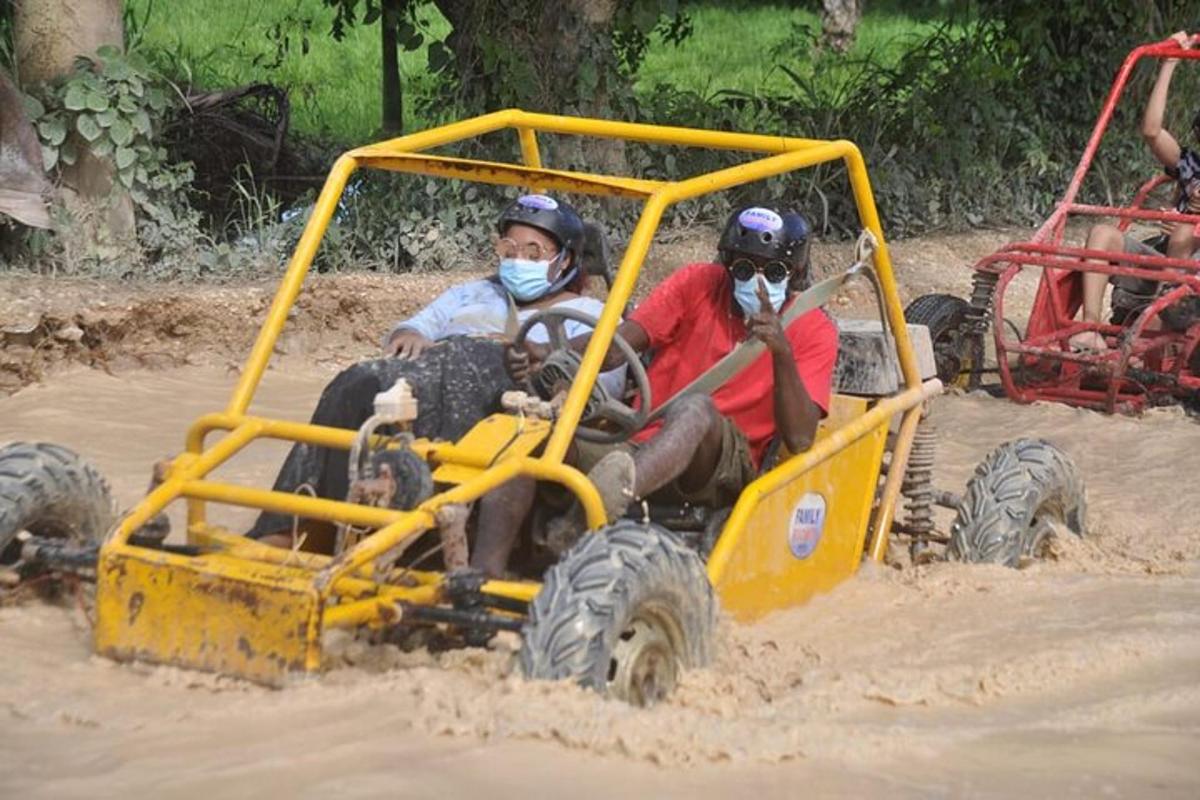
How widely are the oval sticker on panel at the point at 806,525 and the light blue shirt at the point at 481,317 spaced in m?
0.63

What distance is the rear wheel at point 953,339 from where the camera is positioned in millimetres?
9867

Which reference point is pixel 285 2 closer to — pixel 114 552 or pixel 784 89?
pixel 784 89

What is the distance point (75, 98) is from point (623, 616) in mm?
5320

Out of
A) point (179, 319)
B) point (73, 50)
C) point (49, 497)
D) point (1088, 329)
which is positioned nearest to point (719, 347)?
point (49, 497)

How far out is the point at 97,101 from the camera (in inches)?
354

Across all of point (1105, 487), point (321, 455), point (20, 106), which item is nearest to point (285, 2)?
point (20, 106)

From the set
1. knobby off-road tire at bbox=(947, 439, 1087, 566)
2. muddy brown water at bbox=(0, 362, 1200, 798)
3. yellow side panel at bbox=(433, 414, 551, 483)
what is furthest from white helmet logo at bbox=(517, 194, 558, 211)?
knobby off-road tire at bbox=(947, 439, 1087, 566)

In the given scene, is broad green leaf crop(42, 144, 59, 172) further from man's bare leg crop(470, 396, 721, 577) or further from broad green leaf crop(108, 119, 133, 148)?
man's bare leg crop(470, 396, 721, 577)

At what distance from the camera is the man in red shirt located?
5164 millimetres

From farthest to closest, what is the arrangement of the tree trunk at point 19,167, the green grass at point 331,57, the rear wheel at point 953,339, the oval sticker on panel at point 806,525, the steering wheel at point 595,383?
the green grass at point 331,57, the rear wheel at point 953,339, the tree trunk at point 19,167, the oval sticker on panel at point 806,525, the steering wheel at point 595,383

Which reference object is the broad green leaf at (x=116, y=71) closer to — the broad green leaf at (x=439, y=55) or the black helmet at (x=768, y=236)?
the broad green leaf at (x=439, y=55)

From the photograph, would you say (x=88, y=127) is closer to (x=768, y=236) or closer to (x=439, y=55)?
(x=439, y=55)

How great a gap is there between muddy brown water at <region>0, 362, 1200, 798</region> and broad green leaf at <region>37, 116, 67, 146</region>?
13.6 ft

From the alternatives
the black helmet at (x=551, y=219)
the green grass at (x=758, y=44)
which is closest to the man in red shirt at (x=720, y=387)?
the black helmet at (x=551, y=219)
